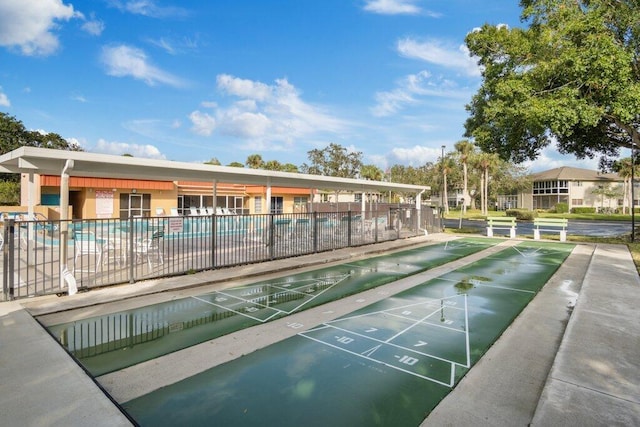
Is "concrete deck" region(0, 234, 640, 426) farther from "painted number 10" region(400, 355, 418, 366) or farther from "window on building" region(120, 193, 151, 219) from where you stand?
"window on building" region(120, 193, 151, 219)

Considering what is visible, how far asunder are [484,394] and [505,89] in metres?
13.6

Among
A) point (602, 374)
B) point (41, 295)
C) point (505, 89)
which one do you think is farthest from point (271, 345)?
point (505, 89)

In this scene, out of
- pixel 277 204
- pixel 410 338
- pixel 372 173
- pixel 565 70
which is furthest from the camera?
pixel 372 173

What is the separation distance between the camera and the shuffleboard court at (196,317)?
15.1 feet

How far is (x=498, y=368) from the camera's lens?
164 inches

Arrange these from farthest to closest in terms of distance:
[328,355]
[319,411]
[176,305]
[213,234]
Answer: [213,234]
[176,305]
[328,355]
[319,411]

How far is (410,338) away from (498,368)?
123cm

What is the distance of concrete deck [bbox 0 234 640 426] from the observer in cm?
316

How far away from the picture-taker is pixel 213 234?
9.80m

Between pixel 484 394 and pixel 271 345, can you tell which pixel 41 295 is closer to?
pixel 271 345

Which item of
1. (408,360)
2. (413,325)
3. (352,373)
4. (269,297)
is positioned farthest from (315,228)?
(352,373)

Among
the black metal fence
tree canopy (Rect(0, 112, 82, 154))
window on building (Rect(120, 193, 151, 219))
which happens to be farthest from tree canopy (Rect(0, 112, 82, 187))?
the black metal fence

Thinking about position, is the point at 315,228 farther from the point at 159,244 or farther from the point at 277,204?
the point at 277,204

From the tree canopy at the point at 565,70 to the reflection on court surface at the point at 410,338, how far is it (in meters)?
10.3
